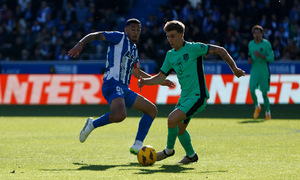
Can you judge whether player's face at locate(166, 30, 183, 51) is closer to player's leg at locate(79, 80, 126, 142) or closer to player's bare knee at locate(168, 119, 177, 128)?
player's bare knee at locate(168, 119, 177, 128)

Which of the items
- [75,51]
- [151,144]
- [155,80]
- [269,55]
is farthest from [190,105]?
[269,55]

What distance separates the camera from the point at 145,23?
83.5 feet

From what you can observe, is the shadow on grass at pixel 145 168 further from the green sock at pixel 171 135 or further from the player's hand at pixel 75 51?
the player's hand at pixel 75 51

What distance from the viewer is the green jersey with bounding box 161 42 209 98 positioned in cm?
763

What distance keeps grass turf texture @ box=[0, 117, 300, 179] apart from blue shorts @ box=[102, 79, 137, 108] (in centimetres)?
84

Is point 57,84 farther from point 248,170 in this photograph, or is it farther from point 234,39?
point 248,170

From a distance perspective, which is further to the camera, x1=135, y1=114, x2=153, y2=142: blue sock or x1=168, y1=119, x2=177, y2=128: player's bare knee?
x1=135, y1=114, x2=153, y2=142: blue sock

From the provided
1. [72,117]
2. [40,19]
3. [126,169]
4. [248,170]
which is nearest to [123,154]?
[126,169]

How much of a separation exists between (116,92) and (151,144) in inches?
68.2

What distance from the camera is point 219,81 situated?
18266 millimetres

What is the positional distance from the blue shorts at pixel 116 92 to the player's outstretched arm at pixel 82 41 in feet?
2.38

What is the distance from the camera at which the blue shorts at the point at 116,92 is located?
27.8ft

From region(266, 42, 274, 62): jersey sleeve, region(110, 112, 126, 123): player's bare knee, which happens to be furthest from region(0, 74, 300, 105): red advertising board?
region(110, 112, 126, 123): player's bare knee

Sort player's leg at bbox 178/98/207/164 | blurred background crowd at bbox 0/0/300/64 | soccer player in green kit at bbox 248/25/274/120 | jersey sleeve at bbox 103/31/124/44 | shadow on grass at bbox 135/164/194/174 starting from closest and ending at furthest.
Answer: shadow on grass at bbox 135/164/194/174 → player's leg at bbox 178/98/207/164 → jersey sleeve at bbox 103/31/124/44 → soccer player in green kit at bbox 248/25/274/120 → blurred background crowd at bbox 0/0/300/64
